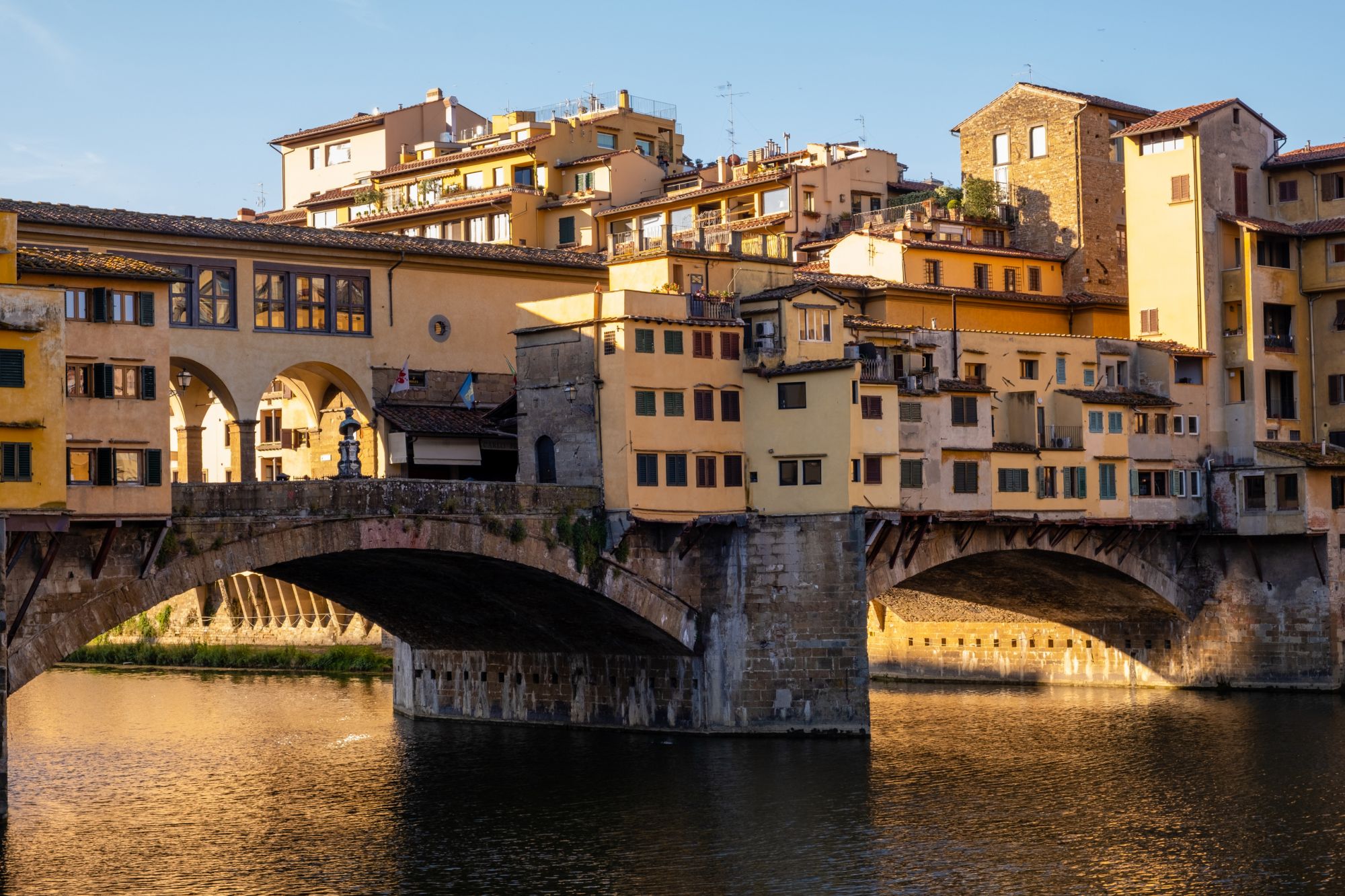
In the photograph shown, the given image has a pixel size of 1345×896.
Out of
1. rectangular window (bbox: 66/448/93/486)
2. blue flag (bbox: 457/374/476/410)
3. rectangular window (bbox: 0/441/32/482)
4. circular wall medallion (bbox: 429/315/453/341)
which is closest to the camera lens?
rectangular window (bbox: 0/441/32/482)

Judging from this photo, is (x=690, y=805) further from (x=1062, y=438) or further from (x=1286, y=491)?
(x=1286, y=491)

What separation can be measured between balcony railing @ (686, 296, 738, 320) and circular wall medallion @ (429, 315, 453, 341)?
8.85 meters

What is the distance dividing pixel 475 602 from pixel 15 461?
21.7 meters

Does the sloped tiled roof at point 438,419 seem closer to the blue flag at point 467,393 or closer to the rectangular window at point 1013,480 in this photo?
the blue flag at point 467,393

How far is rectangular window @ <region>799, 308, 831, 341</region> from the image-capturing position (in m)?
64.1

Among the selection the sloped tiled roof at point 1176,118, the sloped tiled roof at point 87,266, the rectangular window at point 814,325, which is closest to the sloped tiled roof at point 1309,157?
the sloped tiled roof at point 1176,118

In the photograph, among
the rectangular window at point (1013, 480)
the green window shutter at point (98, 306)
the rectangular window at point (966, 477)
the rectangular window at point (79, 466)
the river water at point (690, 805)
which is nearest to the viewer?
the river water at point (690, 805)

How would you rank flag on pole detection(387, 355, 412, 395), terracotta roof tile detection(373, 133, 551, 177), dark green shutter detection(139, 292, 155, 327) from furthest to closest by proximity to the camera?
1. terracotta roof tile detection(373, 133, 551, 177)
2. flag on pole detection(387, 355, 412, 395)
3. dark green shutter detection(139, 292, 155, 327)

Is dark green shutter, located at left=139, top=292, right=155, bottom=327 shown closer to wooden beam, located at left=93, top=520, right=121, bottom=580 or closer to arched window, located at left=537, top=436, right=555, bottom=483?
wooden beam, located at left=93, top=520, right=121, bottom=580

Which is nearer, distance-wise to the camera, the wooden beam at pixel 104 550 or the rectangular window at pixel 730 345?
the wooden beam at pixel 104 550

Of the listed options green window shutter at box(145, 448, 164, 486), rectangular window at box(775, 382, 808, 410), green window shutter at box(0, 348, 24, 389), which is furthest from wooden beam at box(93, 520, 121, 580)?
rectangular window at box(775, 382, 808, 410)

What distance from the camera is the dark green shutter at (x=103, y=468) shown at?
4959cm

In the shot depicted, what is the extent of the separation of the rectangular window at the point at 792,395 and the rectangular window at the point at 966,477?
9.05m

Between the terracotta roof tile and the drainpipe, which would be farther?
the terracotta roof tile
